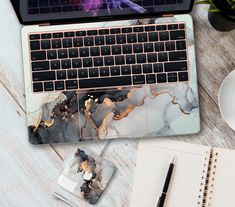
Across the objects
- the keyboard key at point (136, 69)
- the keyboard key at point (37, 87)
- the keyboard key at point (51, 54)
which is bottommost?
the keyboard key at point (37, 87)

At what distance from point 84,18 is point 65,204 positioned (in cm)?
36

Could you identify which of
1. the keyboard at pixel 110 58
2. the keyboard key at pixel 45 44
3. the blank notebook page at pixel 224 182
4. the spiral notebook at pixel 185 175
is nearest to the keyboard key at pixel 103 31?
the keyboard at pixel 110 58

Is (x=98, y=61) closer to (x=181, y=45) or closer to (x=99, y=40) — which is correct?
(x=99, y=40)

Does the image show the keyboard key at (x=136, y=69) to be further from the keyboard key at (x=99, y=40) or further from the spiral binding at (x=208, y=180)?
the spiral binding at (x=208, y=180)

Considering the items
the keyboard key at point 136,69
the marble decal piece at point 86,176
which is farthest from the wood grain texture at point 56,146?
the keyboard key at point 136,69

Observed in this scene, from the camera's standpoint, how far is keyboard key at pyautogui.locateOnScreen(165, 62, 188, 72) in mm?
940

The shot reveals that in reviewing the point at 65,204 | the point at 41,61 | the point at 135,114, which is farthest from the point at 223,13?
the point at 65,204

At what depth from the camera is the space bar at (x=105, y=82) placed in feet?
3.09

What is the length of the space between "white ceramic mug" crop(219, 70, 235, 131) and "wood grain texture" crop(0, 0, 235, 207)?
0.02 metres

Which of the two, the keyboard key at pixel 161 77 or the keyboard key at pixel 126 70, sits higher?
the keyboard key at pixel 126 70

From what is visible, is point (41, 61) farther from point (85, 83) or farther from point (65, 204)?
A: point (65, 204)

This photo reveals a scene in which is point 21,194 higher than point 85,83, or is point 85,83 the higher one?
point 85,83

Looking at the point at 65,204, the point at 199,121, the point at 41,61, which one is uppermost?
the point at 41,61

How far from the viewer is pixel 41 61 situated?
0.94 m
